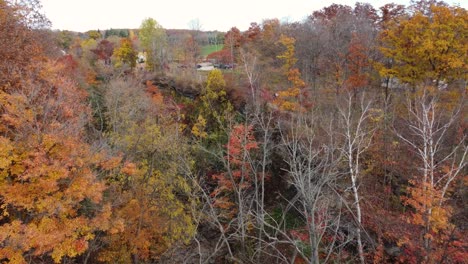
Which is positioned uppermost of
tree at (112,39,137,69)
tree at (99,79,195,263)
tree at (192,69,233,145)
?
tree at (112,39,137,69)

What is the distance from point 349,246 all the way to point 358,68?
13751 millimetres

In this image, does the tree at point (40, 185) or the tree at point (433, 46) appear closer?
the tree at point (40, 185)

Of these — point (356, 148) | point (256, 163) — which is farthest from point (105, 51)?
point (356, 148)

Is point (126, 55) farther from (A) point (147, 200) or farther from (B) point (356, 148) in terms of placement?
(B) point (356, 148)

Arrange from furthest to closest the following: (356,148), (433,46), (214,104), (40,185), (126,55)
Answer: (126,55) → (214,104) → (433,46) → (356,148) → (40,185)

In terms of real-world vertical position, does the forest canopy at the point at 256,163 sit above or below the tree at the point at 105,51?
below

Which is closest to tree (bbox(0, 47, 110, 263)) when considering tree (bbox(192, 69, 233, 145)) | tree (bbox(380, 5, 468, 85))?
tree (bbox(192, 69, 233, 145))

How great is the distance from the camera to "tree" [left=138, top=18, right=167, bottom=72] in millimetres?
41375

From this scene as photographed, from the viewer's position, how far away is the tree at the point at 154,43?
41.4 meters

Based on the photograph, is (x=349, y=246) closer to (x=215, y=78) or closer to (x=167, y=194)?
(x=167, y=194)

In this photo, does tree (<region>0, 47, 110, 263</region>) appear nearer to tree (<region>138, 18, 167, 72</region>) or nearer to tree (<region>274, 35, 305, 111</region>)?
tree (<region>274, 35, 305, 111</region>)

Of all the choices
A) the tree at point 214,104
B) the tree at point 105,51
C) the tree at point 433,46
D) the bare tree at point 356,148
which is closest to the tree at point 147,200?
the bare tree at point 356,148

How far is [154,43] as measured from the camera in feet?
135

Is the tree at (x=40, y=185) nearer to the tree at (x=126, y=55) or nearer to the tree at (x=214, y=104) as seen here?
the tree at (x=214, y=104)
